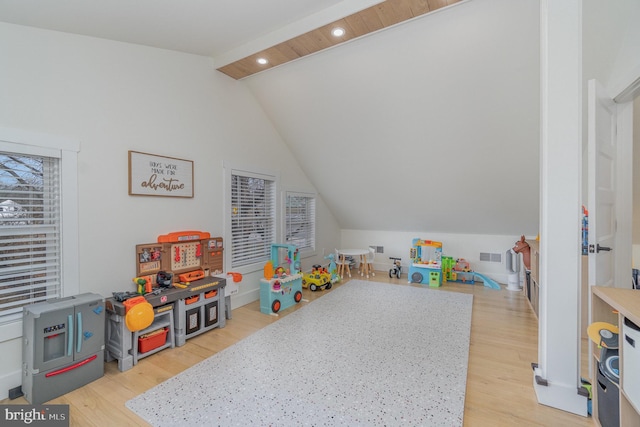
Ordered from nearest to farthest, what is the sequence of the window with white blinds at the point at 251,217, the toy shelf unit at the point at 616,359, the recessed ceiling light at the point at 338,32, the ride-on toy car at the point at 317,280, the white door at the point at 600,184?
1. the toy shelf unit at the point at 616,359
2. the white door at the point at 600,184
3. the recessed ceiling light at the point at 338,32
4. the window with white blinds at the point at 251,217
5. the ride-on toy car at the point at 317,280

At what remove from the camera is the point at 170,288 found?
2.80m

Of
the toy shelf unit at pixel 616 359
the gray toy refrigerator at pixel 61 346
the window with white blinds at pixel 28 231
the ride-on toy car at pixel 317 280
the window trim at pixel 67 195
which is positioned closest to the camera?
the toy shelf unit at pixel 616 359

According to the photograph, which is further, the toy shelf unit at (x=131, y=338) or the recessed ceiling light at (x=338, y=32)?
the recessed ceiling light at (x=338, y=32)

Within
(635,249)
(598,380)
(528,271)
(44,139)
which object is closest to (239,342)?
(44,139)

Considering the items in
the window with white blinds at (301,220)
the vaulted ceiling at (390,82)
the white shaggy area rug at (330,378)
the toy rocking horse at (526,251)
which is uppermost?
the vaulted ceiling at (390,82)

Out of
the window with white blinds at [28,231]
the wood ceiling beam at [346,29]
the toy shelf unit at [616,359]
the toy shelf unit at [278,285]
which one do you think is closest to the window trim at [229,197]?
the toy shelf unit at [278,285]

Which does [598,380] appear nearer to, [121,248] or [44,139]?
[121,248]

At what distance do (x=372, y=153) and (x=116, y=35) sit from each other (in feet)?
10.6

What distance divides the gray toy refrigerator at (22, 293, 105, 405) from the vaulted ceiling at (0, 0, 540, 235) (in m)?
2.09

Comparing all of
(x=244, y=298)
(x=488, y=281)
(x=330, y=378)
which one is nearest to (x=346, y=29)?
(x=330, y=378)

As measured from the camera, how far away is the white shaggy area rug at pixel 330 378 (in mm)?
1787

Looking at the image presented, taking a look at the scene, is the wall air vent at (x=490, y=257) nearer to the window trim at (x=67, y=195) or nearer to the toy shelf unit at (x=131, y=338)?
the toy shelf unit at (x=131, y=338)

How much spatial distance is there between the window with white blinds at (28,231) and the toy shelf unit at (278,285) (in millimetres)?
1973

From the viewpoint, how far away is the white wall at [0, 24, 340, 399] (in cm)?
211
